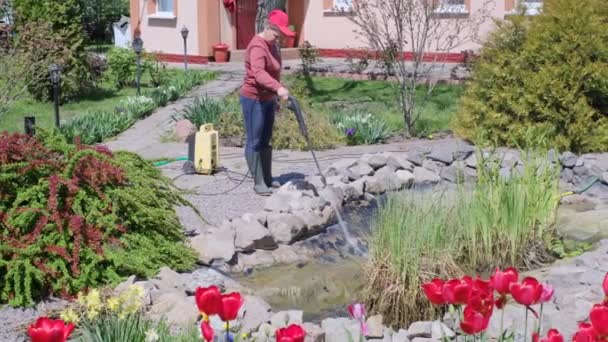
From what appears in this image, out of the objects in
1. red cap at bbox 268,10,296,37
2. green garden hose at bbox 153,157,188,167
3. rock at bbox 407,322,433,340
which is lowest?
rock at bbox 407,322,433,340

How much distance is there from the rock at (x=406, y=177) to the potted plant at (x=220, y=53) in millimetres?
13103

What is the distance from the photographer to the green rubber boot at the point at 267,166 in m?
7.54

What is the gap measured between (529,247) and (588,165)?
265cm

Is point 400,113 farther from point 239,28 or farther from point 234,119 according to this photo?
point 239,28

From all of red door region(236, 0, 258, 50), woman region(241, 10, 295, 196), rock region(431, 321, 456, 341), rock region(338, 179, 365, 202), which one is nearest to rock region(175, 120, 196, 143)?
woman region(241, 10, 295, 196)

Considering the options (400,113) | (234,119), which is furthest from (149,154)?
(400,113)

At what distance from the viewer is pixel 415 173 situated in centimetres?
808

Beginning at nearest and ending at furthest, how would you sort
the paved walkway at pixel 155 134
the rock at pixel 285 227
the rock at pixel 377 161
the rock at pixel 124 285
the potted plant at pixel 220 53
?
the rock at pixel 124 285
the rock at pixel 285 227
the rock at pixel 377 161
the paved walkway at pixel 155 134
the potted plant at pixel 220 53

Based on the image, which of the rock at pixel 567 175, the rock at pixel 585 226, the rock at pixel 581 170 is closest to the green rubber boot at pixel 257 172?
the rock at pixel 585 226

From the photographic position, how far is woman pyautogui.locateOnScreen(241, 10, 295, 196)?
6.94 meters

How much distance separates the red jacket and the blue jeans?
6cm

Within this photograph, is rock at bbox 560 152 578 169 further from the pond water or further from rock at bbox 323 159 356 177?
rock at bbox 323 159 356 177

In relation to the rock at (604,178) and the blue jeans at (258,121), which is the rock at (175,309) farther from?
the rock at (604,178)

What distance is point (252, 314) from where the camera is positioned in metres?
4.23
